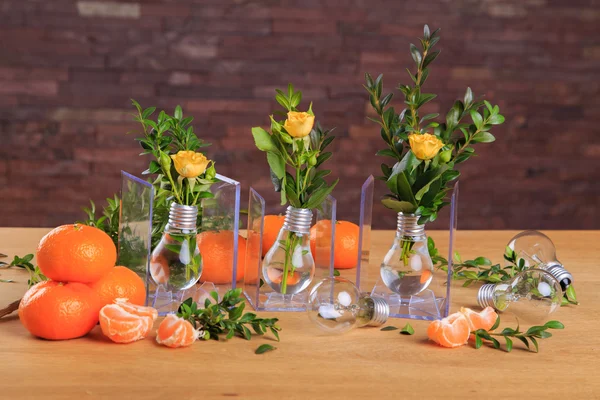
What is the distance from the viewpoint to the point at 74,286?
1.07 m

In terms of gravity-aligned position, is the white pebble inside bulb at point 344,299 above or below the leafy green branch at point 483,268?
below

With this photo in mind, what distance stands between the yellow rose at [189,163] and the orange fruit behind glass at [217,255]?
0.15 m

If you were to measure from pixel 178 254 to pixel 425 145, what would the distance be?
39 centimetres

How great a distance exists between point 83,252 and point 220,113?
237 cm

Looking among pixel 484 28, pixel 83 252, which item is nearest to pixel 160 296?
pixel 83 252

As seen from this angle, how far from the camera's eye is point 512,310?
1227 mm

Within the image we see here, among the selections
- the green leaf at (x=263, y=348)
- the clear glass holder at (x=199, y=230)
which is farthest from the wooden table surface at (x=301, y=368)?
the clear glass holder at (x=199, y=230)

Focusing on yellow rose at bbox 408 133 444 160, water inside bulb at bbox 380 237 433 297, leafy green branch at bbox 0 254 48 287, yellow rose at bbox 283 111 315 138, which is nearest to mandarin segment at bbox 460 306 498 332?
water inside bulb at bbox 380 237 433 297

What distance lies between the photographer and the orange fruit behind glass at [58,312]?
1028 mm

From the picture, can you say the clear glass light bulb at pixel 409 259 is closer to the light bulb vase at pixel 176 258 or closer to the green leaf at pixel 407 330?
the green leaf at pixel 407 330

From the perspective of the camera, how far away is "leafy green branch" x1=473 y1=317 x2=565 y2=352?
109 centimetres

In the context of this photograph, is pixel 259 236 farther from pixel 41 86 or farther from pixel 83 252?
pixel 41 86

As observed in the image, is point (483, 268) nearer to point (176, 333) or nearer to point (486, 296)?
point (486, 296)

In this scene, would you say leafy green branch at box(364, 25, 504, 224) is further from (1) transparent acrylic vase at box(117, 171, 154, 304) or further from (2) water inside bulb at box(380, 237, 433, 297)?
(1) transparent acrylic vase at box(117, 171, 154, 304)
